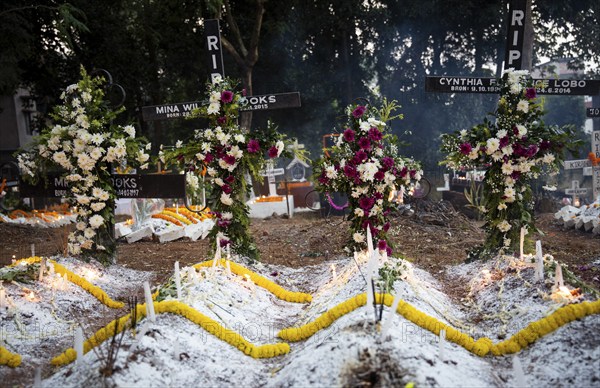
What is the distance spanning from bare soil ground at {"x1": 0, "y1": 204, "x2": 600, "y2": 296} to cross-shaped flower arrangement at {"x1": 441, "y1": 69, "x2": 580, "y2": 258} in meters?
1.09

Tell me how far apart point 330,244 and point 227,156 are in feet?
12.3

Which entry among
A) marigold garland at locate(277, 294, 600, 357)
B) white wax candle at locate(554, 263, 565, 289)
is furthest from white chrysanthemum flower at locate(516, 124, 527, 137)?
marigold garland at locate(277, 294, 600, 357)

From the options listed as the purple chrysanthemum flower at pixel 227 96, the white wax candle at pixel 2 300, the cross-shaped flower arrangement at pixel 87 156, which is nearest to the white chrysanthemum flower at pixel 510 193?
the purple chrysanthemum flower at pixel 227 96

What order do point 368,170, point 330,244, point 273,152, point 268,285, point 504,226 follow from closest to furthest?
point 268,285
point 368,170
point 504,226
point 273,152
point 330,244

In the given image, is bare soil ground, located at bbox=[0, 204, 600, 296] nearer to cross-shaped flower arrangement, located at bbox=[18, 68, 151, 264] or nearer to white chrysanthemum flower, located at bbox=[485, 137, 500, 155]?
cross-shaped flower arrangement, located at bbox=[18, 68, 151, 264]

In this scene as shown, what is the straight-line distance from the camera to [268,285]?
26.1ft

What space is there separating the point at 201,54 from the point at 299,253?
1427cm

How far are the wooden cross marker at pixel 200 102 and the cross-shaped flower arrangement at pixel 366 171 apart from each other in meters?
1.31

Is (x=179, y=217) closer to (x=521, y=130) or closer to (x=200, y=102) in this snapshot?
(x=200, y=102)

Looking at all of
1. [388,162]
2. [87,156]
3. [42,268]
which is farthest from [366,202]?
[42,268]

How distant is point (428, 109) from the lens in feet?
75.9

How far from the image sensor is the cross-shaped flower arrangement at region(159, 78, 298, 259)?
27.9 ft

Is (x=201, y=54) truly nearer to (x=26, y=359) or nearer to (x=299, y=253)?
(x=299, y=253)

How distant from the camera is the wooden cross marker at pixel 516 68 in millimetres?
8891
